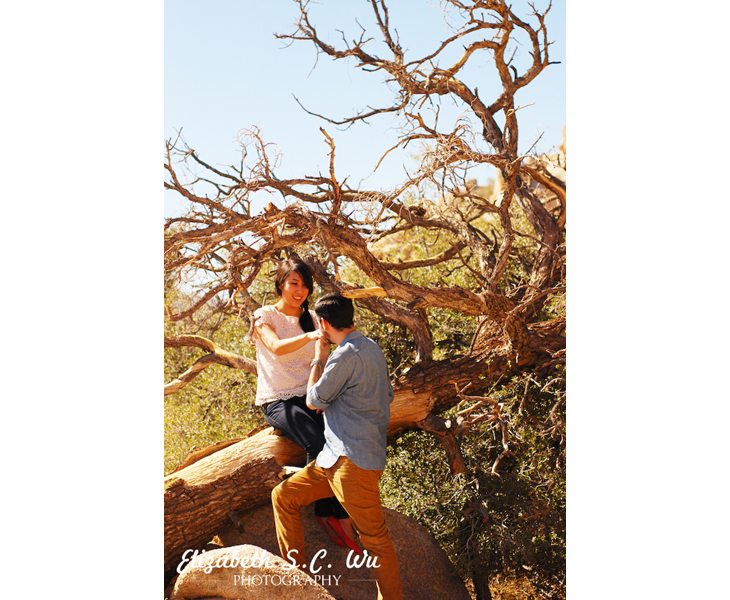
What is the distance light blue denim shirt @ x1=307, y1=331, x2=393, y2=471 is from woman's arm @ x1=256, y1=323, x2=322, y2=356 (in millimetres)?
282

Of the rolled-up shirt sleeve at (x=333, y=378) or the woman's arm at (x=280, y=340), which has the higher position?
the woman's arm at (x=280, y=340)

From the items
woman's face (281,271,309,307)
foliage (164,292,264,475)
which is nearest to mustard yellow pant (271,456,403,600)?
woman's face (281,271,309,307)

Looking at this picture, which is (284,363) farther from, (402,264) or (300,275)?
(402,264)

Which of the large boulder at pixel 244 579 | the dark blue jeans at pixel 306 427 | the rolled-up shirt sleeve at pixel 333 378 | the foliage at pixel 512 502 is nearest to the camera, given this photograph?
the rolled-up shirt sleeve at pixel 333 378

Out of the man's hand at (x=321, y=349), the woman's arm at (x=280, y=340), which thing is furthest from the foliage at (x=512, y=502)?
the woman's arm at (x=280, y=340)

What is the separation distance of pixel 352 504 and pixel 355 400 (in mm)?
550

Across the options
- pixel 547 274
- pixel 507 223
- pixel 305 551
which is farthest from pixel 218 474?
pixel 547 274

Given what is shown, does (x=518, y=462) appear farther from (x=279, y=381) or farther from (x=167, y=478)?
(x=167, y=478)

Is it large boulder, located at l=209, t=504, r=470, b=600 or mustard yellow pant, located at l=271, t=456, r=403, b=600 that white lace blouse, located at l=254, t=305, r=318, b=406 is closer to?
mustard yellow pant, located at l=271, t=456, r=403, b=600

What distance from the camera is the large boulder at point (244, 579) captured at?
122 inches

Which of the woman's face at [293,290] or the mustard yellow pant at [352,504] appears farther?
the woman's face at [293,290]

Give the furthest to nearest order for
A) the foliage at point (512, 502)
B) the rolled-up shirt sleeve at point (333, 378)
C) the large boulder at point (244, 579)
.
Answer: the foliage at point (512, 502), the large boulder at point (244, 579), the rolled-up shirt sleeve at point (333, 378)

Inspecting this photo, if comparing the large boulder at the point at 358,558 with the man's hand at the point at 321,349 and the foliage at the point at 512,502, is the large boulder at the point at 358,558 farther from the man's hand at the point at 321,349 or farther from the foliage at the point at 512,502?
the man's hand at the point at 321,349
